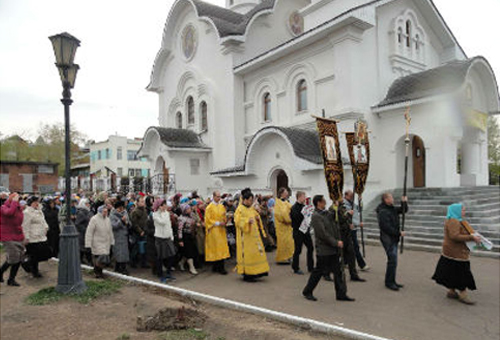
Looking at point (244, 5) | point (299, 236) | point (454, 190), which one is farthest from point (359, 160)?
point (244, 5)

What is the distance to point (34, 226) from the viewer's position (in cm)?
778

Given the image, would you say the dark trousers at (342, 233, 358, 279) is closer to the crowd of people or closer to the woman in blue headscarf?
the crowd of people

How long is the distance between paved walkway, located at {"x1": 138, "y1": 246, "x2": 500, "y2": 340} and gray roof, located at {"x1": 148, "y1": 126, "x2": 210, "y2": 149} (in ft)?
43.8

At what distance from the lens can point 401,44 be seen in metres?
16.6

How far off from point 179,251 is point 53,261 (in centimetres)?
368

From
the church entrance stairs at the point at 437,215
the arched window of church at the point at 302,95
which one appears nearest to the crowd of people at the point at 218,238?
the church entrance stairs at the point at 437,215

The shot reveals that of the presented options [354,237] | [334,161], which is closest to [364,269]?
[354,237]

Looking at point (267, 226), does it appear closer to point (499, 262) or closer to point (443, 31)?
point (499, 262)

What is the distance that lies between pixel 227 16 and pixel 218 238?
1821 cm

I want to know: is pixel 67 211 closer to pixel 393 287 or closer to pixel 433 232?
pixel 393 287

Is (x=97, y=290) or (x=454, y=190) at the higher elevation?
(x=454, y=190)

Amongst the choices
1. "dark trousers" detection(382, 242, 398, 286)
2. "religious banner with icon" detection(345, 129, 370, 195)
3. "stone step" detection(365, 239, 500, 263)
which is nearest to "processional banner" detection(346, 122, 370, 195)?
"religious banner with icon" detection(345, 129, 370, 195)

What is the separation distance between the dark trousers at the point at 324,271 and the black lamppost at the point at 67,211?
401 cm

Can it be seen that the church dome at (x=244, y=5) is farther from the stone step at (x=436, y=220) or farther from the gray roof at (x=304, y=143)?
the stone step at (x=436, y=220)
